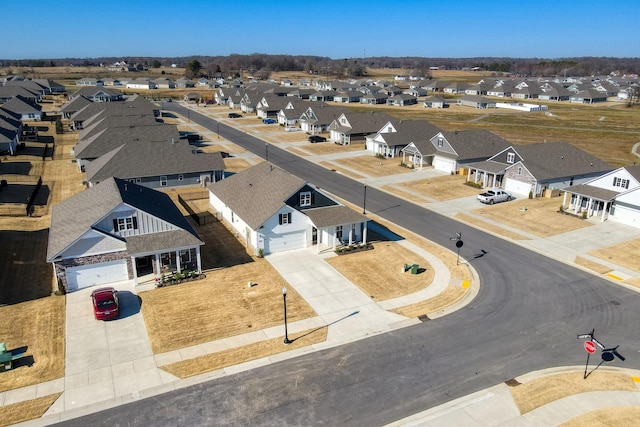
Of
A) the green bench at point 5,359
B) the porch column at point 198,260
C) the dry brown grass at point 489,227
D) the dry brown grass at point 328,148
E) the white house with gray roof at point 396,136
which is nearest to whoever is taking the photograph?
the green bench at point 5,359

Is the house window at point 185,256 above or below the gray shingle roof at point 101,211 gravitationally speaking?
below

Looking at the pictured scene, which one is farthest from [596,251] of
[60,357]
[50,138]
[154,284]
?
[50,138]

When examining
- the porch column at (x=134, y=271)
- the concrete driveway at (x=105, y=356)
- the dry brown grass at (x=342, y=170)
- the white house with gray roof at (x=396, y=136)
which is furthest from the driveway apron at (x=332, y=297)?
the white house with gray roof at (x=396, y=136)

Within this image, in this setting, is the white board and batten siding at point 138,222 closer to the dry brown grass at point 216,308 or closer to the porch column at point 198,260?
the porch column at point 198,260

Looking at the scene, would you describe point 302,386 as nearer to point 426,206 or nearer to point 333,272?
point 333,272

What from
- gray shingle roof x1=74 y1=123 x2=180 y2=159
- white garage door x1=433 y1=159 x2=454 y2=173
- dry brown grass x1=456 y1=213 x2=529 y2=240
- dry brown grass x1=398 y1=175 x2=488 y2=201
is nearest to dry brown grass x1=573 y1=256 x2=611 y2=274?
dry brown grass x1=456 y1=213 x2=529 y2=240

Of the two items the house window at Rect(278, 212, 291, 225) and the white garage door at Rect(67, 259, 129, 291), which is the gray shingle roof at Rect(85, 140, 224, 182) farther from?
the house window at Rect(278, 212, 291, 225)
